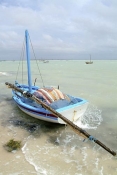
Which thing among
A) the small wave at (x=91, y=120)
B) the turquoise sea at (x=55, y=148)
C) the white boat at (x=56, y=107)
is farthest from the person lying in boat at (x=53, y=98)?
the small wave at (x=91, y=120)

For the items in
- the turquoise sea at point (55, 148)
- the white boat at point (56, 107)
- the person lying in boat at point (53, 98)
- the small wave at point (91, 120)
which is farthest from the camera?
the small wave at point (91, 120)

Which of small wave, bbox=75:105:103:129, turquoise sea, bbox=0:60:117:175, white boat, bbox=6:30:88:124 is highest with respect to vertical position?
white boat, bbox=6:30:88:124

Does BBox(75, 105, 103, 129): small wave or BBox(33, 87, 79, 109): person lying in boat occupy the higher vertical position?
BBox(33, 87, 79, 109): person lying in boat

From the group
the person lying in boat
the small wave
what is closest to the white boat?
the person lying in boat

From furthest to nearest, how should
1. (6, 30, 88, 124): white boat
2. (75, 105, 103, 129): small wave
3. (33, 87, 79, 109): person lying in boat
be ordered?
(75, 105, 103, 129): small wave < (33, 87, 79, 109): person lying in boat < (6, 30, 88, 124): white boat

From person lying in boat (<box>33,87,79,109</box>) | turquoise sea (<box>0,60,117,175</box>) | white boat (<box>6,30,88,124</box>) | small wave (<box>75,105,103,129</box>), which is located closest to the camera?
turquoise sea (<box>0,60,117,175</box>)

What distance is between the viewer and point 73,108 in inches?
429

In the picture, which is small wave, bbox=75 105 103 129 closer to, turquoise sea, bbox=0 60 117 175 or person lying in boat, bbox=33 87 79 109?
turquoise sea, bbox=0 60 117 175

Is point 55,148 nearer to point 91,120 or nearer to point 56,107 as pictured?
point 56,107

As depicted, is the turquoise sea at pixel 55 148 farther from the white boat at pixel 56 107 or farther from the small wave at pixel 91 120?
the white boat at pixel 56 107

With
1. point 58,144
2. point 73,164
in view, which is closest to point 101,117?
point 58,144

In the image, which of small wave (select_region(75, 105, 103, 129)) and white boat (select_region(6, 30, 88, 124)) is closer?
white boat (select_region(6, 30, 88, 124))

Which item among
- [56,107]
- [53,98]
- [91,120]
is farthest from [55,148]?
[91,120]

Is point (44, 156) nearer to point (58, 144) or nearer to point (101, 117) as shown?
point (58, 144)
